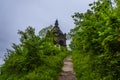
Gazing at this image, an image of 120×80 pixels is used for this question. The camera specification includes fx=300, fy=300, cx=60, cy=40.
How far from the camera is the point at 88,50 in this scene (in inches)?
517

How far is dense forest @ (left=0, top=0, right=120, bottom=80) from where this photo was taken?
28.8 ft

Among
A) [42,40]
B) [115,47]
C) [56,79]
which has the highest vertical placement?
[42,40]

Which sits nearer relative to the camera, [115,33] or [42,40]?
[115,33]

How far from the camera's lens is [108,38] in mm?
8547

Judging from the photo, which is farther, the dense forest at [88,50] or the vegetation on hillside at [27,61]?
the vegetation on hillside at [27,61]

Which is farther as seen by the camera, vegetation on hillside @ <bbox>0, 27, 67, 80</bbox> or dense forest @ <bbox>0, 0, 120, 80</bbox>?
vegetation on hillside @ <bbox>0, 27, 67, 80</bbox>

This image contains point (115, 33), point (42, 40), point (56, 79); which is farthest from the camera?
point (42, 40)

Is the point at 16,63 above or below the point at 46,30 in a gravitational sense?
below

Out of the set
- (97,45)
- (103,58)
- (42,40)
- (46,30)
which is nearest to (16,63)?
(42,40)

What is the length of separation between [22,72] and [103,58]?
7070 millimetres

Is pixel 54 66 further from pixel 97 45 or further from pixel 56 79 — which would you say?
pixel 97 45

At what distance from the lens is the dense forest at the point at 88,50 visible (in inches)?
346

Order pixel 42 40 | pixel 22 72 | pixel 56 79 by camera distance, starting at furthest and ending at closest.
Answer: pixel 42 40
pixel 22 72
pixel 56 79

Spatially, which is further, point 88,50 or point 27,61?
point 27,61
